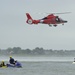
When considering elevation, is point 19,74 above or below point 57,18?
below

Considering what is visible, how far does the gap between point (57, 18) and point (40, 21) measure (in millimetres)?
3362

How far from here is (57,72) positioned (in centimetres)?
11469

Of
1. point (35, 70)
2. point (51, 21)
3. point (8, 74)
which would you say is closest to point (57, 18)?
point (51, 21)

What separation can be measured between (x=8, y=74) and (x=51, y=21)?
55.0ft

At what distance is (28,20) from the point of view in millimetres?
120875

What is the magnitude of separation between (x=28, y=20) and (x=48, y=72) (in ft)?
38.3

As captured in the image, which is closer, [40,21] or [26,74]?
[26,74]

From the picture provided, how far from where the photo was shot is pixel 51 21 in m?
120

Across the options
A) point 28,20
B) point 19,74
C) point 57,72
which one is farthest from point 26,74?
point 28,20

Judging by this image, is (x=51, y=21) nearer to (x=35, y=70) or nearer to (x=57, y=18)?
(x=57, y=18)

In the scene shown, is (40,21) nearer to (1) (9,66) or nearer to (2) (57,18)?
(2) (57,18)

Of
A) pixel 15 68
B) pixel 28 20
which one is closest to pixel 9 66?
pixel 15 68

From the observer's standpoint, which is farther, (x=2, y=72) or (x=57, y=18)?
(x=57, y=18)

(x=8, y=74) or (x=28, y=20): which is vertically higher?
(x=28, y=20)
